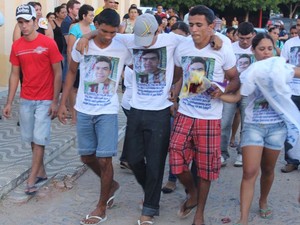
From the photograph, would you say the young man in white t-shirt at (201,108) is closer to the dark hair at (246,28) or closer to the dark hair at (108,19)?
the dark hair at (108,19)

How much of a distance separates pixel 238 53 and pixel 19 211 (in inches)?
136

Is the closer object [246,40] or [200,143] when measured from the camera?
[200,143]

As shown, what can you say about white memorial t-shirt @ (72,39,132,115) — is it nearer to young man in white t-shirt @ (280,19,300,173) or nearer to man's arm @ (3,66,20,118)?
man's arm @ (3,66,20,118)

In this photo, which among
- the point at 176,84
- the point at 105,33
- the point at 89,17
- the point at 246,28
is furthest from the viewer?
the point at 89,17

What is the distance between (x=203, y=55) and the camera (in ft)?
15.7

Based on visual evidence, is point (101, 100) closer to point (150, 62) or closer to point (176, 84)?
point (150, 62)

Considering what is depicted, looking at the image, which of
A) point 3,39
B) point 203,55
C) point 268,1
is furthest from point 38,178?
point 268,1

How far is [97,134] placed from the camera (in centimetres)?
505

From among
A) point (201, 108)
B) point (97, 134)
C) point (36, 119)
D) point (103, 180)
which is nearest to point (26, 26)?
point (36, 119)

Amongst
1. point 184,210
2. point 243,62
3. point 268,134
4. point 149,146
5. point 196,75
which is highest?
point 196,75

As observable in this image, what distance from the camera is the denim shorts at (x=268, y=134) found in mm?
4926

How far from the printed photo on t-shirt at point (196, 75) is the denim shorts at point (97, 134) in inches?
28.9

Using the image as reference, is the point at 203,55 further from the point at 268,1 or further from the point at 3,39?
the point at 268,1

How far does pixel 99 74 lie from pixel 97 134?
1.86ft
